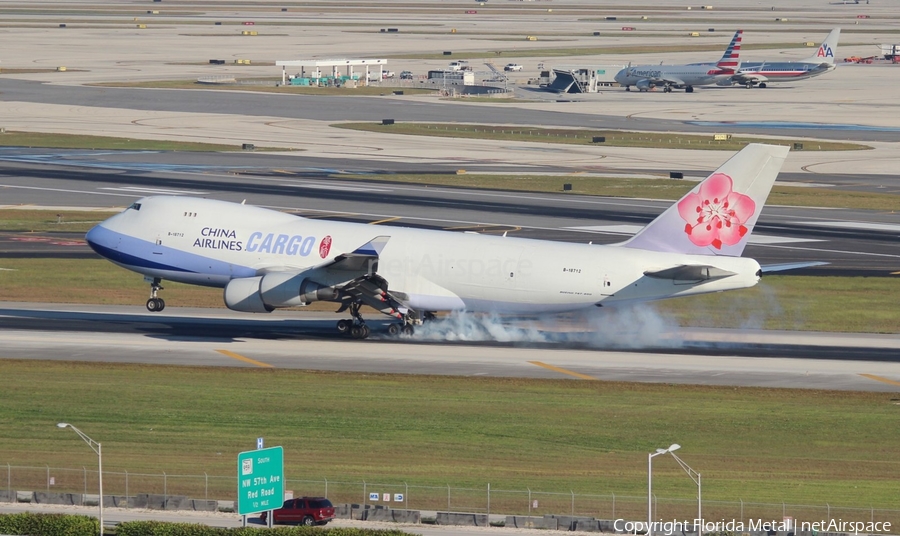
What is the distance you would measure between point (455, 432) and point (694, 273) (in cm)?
1492

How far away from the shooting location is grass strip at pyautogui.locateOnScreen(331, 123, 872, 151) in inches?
5571

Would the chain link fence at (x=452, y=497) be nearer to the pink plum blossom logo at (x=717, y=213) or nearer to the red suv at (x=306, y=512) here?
the red suv at (x=306, y=512)

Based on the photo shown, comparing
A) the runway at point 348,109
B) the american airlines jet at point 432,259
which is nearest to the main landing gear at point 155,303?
the american airlines jet at point 432,259

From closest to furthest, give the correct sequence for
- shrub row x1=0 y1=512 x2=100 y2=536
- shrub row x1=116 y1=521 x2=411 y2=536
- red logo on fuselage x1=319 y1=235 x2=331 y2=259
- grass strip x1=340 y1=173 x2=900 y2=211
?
shrub row x1=116 y1=521 x2=411 y2=536 < shrub row x1=0 y1=512 x2=100 y2=536 < red logo on fuselage x1=319 y1=235 x2=331 y2=259 < grass strip x1=340 y1=173 x2=900 y2=211

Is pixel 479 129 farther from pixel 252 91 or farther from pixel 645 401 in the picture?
pixel 645 401

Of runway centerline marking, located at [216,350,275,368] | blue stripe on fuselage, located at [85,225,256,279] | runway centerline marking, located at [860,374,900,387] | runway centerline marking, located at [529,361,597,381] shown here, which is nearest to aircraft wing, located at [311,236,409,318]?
blue stripe on fuselage, located at [85,225,256,279]

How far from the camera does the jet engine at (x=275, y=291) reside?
190ft

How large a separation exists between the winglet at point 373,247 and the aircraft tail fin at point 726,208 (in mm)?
12711

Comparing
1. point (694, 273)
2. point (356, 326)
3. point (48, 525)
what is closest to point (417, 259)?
point (356, 326)

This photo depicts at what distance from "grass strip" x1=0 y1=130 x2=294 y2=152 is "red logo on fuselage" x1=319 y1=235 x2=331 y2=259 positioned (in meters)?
75.2

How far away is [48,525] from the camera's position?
32.5 metres

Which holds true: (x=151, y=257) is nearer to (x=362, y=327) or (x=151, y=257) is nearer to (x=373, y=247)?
(x=362, y=327)

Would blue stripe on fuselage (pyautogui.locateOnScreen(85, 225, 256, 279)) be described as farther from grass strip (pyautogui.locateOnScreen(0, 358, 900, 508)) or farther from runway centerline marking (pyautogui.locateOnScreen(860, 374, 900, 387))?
runway centerline marking (pyautogui.locateOnScreen(860, 374, 900, 387))

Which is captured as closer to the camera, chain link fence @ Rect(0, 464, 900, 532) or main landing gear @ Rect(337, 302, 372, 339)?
chain link fence @ Rect(0, 464, 900, 532)
